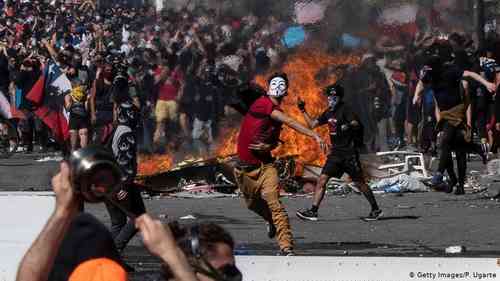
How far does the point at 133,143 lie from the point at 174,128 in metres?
6.74

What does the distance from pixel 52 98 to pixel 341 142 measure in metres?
5.40

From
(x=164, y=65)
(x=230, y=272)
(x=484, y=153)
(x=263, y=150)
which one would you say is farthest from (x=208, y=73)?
(x=230, y=272)

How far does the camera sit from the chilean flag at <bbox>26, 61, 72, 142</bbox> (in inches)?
706

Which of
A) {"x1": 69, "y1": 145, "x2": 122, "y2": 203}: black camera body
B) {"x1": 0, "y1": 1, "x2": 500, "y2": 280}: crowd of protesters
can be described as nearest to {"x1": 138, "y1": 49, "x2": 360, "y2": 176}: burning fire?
{"x1": 0, "y1": 1, "x2": 500, "y2": 280}: crowd of protesters

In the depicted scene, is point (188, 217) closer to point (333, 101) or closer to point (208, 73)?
point (333, 101)

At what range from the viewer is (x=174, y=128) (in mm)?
17625

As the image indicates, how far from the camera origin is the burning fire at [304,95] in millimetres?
17000

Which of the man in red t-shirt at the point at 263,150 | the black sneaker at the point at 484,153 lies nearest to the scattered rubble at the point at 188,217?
the man in red t-shirt at the point at 263,150

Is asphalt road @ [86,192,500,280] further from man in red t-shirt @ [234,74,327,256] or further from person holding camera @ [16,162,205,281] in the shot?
person holding camera @ [16,162,205,281]

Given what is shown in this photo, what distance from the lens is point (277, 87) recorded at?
11461 mm

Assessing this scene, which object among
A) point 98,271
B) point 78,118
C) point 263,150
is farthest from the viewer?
point 78,118

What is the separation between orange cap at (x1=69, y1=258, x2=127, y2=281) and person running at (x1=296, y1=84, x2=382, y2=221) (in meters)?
10.0

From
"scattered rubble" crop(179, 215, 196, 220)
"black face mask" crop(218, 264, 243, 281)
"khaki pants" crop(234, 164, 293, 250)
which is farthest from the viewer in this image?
"scattered rubble" crop(179, 215, 196, 220)

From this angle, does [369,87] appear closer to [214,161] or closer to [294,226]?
[214,161]
